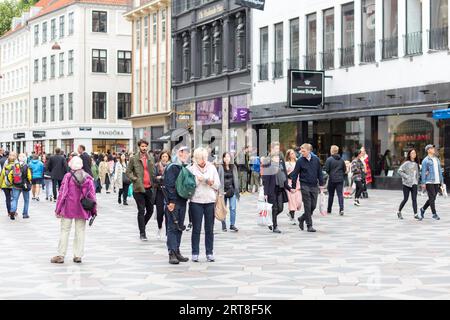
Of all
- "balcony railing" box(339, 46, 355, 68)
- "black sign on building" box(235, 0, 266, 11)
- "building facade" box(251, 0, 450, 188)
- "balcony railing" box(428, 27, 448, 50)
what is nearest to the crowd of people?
"building facade" box(251, 0, 450, 188)

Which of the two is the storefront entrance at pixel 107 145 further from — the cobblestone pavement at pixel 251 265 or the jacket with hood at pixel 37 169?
the cobblestone pavement at pixel 251 265

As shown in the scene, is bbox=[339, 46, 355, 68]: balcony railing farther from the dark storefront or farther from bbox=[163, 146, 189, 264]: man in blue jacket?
bbox=[163, 146, 189, 264]: man in blue jacket

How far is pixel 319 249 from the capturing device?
1449 centimetres

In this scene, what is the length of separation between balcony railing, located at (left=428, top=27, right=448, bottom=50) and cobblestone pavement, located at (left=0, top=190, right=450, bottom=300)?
1245 centimetres

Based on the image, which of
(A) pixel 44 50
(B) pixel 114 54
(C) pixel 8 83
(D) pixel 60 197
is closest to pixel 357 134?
(D) pixel 60 197

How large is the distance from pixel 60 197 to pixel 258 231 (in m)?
6.03

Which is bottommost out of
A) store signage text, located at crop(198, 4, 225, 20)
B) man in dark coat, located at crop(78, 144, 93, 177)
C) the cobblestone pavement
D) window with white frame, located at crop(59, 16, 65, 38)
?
the cobblestone pavement

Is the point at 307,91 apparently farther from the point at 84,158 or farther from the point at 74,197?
the point at 74,197

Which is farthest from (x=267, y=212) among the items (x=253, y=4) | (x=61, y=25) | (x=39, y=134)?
(x=61, y=25)

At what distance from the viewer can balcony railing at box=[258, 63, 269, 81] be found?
1671 inches

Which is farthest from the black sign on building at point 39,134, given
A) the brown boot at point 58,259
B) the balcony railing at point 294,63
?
the brown boot at point 58,259

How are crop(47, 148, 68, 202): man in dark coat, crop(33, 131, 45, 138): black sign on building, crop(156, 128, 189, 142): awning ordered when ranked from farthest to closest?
crop(33, 131, 45, 138): black sign on building, crop(156, 128, 189, 142): awning, crop(47, 148, 68, 202): man in dark coat

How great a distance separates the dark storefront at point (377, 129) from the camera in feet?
104

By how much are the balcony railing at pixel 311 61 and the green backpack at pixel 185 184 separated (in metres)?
26.5
